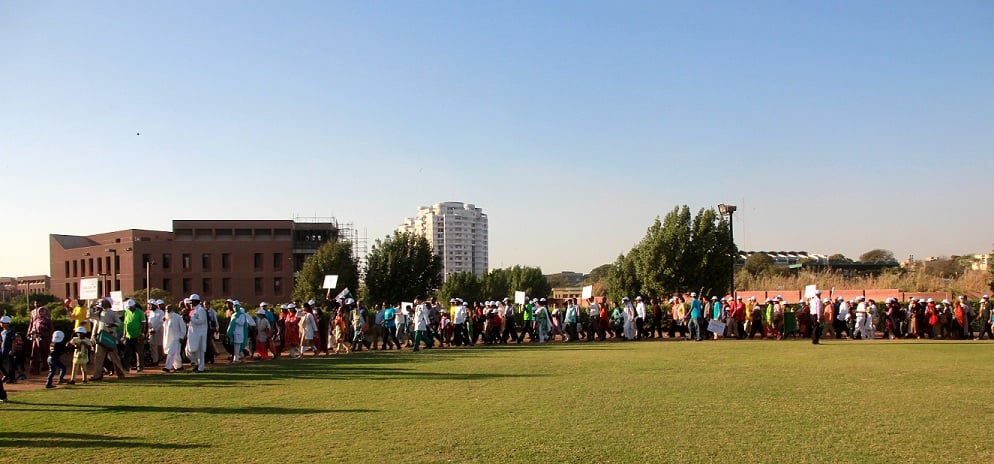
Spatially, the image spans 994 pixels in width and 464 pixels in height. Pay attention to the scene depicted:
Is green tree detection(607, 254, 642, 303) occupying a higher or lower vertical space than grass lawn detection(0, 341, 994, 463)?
higher

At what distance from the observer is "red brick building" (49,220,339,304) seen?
80375 mm

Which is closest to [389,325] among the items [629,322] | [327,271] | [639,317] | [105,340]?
[629,322]

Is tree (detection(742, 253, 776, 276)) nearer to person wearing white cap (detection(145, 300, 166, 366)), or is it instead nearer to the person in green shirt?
person wearing white cap (detection(145, 300, 166, 366))

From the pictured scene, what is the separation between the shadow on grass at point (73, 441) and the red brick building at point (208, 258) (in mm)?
73433

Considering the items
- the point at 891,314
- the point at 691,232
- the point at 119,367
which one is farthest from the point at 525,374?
the point at 691,232

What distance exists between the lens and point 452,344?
2955 centimetres

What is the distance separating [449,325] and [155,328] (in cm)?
1139

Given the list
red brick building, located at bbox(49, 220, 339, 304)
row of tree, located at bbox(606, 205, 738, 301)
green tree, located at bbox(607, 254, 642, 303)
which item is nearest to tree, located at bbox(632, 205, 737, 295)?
row of tree, located at bbox(606, 205, 738, 301)

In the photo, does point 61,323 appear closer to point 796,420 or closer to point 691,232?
point 796,420

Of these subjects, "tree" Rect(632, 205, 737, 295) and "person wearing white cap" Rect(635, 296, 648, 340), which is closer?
"person wearing white cap" Rect(635, 296, 648, 340)

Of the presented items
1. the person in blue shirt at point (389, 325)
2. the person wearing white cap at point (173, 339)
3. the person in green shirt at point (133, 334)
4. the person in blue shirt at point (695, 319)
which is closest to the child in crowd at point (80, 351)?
the person in green shirt at point (133, 334)

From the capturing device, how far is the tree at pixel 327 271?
64.0 metres

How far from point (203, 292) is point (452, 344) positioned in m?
58.8

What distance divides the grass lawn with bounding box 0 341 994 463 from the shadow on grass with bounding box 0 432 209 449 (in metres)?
0.03
